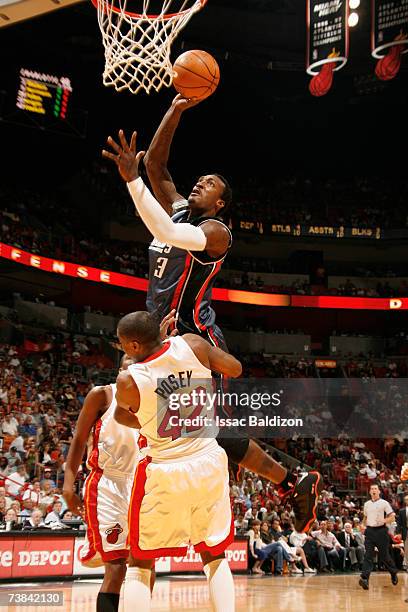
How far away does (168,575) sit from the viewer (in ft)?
38.4

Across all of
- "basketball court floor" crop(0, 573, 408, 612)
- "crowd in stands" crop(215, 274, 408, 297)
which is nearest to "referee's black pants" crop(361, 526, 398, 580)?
"basketball court floor" crop(0, 573, 408, 612)

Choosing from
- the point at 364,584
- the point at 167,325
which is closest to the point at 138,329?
the point at 167,325

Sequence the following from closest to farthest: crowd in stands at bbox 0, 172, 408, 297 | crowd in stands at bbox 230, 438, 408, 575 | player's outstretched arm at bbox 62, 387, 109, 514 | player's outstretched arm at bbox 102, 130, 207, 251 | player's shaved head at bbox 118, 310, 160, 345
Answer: player's shaved head at bbox 118, 310, 160, 345 < player's outstretched arm at bbox 102, 130, 207, 251 < player's outstretched arm at bbox 62, 387, 109, 514 < crowd in stands at bbox 230, 438, 408, 575 < crowd in stands at bbox 0, 172, 408, 297

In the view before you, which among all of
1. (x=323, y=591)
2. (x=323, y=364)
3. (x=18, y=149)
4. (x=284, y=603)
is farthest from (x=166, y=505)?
(x=323, y=364)

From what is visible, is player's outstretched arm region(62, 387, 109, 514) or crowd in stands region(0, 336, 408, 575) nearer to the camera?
player's outstretched arm region(62, 387, 109, 514)

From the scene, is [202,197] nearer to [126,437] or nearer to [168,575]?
[126,437]

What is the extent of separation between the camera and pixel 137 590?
357cm

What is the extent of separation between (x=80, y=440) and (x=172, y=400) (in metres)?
1.20

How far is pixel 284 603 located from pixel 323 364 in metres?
16.8

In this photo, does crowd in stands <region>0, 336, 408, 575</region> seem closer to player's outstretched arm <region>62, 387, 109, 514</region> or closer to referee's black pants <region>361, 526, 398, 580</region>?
referee's black pants <region>361, 526, 398, 580</region>

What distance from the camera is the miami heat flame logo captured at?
15.0ft

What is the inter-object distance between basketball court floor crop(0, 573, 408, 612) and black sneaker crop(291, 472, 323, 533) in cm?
372

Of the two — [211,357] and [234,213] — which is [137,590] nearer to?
[211,357]

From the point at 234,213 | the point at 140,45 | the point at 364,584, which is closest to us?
the point at 140,45
